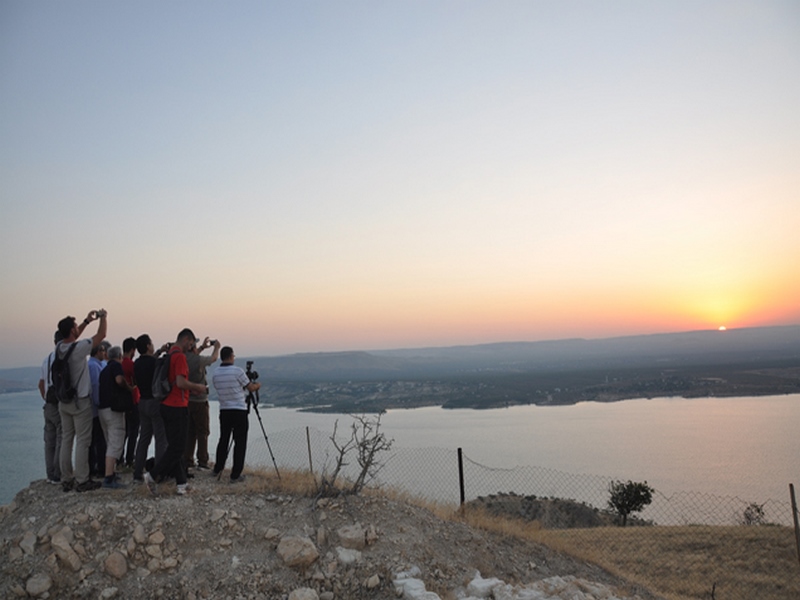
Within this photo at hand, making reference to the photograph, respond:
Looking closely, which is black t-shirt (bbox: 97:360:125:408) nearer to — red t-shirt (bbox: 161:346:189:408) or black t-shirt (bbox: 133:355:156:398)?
black t-shirt (bbox: 133:355:156:398)

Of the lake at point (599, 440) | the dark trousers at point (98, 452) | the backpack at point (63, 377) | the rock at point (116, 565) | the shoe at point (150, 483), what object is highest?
the backpack at point (63, 377)

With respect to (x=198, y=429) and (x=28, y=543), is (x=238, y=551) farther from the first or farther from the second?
(x=198, y=429)

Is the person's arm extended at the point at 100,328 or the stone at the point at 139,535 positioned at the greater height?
the person's arm extended at the point at 100,328

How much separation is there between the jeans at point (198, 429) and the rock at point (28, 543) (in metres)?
2.44

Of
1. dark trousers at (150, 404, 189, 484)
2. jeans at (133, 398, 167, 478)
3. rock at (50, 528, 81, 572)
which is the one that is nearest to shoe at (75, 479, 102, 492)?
jeans at (133, 398, 167, 478)

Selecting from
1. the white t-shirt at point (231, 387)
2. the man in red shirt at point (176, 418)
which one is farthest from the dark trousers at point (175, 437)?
the white t-shirt at point (231, 387)

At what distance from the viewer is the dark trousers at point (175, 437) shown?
6.66m

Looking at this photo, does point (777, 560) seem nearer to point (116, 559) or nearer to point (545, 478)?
point (116, 559)

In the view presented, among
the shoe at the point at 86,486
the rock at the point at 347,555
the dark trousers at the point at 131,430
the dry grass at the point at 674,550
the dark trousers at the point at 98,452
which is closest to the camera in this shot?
the rock at the point at 347,555

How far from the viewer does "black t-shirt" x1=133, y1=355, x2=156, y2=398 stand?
6.73m

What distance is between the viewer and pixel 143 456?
704cm

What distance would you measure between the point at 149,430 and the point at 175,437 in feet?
1.66

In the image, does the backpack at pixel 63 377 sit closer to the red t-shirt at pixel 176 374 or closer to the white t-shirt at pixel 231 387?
the red t-shirt at pixel 176 374

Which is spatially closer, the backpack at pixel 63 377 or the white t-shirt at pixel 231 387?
the backpack at pixel 63 377
